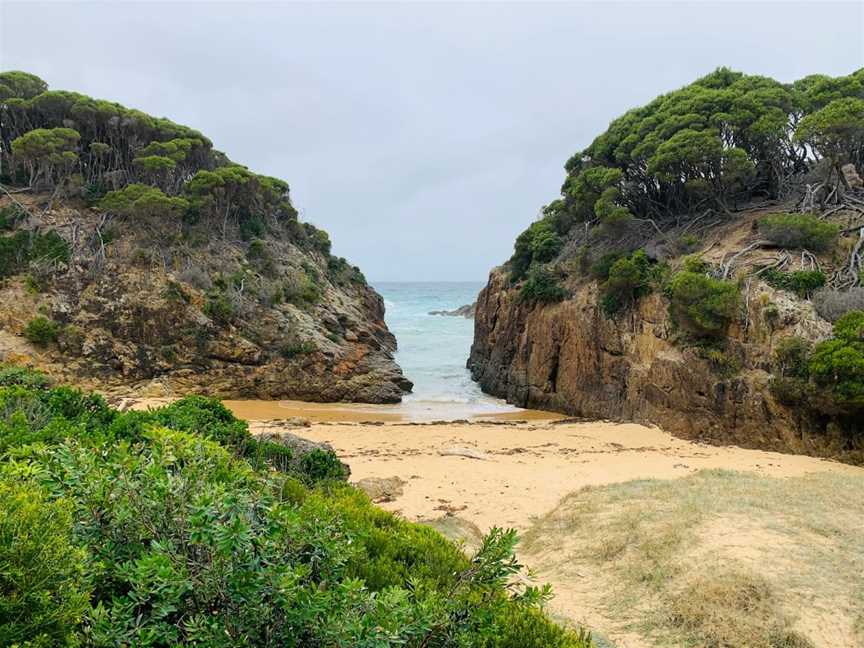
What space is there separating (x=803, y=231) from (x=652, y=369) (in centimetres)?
538

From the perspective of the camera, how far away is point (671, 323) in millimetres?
14719

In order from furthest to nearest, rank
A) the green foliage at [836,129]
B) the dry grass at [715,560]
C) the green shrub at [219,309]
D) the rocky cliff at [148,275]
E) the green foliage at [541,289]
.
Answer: the green foliage at [541,289]
the green shrub at [219,309]
the rocky cliff at [148,275]
the green foliage at [836,129]
the dry grass at [715,560]

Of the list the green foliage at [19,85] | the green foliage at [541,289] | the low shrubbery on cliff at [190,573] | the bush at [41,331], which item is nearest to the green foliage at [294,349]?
the bush at [41,331]

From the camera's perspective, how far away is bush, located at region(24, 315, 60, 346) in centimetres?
1738

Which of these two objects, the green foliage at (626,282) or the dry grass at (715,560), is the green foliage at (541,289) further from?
the dry grass at (715,560)

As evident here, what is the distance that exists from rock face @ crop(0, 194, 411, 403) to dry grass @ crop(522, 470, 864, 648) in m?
14.3

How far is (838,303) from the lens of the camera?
11859 mm

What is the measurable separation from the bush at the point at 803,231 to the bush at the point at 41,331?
22.8 m

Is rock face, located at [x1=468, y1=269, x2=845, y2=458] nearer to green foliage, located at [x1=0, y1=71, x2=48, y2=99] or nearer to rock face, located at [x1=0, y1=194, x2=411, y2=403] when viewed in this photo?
rock face, located at [x1=0, y1=194, x2=411, y2=403]

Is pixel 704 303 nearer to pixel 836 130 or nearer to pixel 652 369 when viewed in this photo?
pixel 652 369

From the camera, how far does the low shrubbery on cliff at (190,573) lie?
1.83 metres

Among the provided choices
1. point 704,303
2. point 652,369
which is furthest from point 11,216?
point 704,303

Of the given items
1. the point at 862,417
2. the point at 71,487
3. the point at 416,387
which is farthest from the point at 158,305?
the point at 862,417

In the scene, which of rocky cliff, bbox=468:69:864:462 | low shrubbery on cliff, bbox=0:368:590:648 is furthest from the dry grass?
rocky cliff, bbox=468:69:864:462
